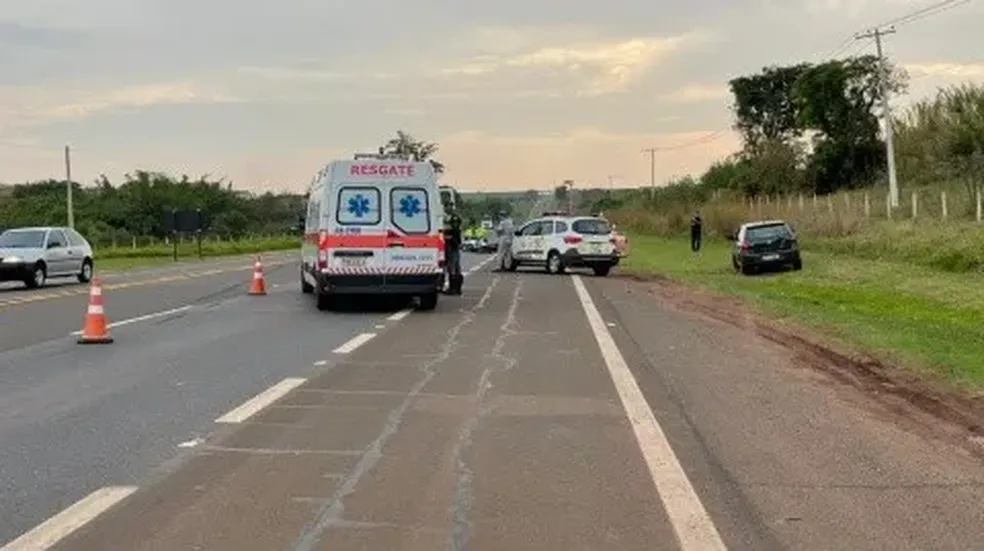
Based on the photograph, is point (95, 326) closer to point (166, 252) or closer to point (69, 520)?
point (69, 520)

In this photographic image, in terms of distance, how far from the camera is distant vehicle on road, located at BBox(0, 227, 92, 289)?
32.3m

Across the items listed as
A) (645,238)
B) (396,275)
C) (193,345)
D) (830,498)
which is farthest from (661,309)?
(645,238)

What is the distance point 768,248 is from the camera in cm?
3838

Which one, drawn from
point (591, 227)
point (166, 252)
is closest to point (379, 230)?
point (591, 227)

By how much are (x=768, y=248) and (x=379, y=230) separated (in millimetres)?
19530

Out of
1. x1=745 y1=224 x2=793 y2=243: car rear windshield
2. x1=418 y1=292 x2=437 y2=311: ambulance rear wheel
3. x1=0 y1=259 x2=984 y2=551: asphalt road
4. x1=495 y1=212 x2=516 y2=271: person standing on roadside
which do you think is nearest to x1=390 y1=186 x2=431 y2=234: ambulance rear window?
x1=418 y1=292 x2=437 y2=311: ambulance rear wheel

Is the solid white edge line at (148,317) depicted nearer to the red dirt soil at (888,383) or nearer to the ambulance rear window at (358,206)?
the ambulance rear window at (358,206)

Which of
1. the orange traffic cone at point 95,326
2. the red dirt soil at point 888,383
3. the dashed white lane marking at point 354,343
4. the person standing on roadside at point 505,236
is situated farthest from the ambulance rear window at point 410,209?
the person standing on roadside at point 505,236

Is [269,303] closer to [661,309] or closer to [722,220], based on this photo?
[661,309]

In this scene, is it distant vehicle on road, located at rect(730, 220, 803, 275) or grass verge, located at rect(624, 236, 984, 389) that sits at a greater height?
distant vehicle on road, located at rect(730, 220, 803, 275)

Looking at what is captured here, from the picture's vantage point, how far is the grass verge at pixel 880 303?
1532 centimetres

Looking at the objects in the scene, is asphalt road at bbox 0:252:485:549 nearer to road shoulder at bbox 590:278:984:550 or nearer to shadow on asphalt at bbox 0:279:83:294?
road shoulder at bbox 590:278:984:550

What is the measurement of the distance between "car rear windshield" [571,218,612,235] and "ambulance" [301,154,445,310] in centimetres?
1541

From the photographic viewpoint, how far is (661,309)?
2372cm
